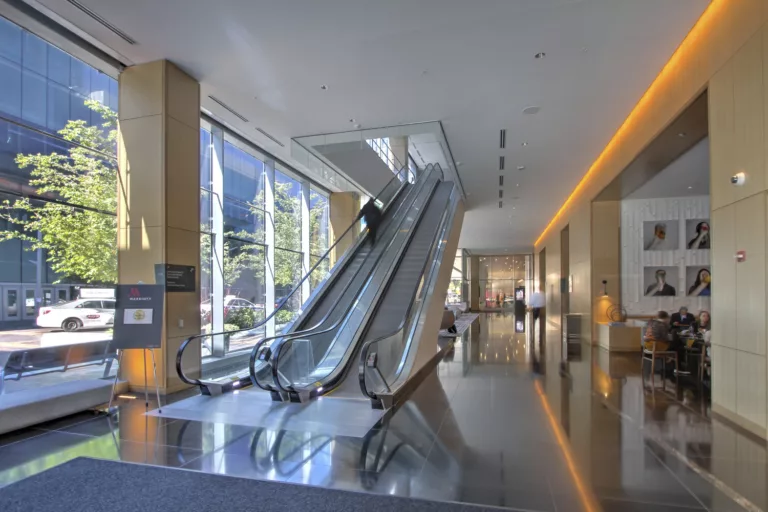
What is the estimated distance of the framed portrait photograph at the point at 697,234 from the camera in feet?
35.2

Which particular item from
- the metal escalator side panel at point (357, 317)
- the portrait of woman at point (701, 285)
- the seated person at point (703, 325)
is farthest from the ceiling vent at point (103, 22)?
the portrait of woman at point (701, 285)

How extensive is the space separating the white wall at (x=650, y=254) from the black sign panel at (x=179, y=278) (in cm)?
983

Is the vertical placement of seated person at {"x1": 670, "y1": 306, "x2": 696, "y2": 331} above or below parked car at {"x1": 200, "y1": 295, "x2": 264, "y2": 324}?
below

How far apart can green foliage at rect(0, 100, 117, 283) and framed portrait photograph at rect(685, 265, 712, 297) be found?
478 inches

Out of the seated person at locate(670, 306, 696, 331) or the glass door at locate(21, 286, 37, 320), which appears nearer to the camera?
the glass door at locate(21, 286, 37, 320)

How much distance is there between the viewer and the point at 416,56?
6184 millimetres

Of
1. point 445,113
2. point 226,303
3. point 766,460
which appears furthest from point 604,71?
point 226,303

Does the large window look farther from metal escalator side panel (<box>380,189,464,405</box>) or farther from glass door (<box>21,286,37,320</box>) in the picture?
glass door (<box>21,286,37,320</box>)

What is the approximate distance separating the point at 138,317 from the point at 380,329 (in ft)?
11.4

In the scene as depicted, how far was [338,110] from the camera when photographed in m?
8.07

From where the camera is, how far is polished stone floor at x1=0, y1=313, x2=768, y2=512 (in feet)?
10.1

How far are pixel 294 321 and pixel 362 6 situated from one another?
15.3ft

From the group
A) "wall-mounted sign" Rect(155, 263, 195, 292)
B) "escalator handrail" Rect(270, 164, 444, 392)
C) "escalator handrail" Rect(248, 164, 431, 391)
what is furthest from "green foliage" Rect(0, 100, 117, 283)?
"escalator handrail" Rect(270, 164, 444, 392)

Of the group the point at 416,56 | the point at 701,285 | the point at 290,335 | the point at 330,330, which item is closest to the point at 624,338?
the point at 701,285
